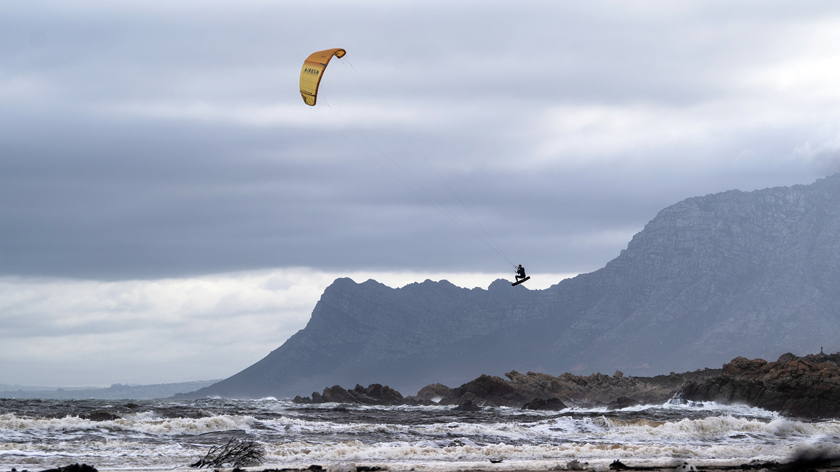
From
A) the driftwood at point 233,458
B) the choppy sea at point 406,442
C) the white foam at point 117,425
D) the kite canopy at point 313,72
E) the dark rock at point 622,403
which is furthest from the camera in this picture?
the dark rock at point 622,403

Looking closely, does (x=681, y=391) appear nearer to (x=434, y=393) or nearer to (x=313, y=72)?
(x=434, y=393)

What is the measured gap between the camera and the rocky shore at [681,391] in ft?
186

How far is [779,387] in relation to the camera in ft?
198

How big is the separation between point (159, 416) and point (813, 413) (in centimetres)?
4257

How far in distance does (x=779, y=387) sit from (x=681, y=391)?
1718 cm

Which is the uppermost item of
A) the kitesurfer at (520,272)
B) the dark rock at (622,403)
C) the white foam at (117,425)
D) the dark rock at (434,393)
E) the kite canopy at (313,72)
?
the kite canopy at (313,72)

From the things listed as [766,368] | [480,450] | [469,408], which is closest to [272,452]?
[480,450]

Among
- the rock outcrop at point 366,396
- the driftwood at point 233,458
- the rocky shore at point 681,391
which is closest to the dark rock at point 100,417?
the driftwood at point 233,458

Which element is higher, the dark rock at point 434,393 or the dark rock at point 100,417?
the dark rock at point 100,417

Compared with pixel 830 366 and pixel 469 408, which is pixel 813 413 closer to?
pixel 830 366

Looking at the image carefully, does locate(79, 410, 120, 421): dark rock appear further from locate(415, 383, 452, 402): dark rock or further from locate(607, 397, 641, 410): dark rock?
locate(415, 383, 452, 402): dark rock

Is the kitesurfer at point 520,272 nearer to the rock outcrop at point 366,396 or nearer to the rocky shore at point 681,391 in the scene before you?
the rocky shore at point 681,391

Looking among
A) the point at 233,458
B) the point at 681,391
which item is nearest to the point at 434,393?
the point at 681,391

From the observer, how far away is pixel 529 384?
316 feet
